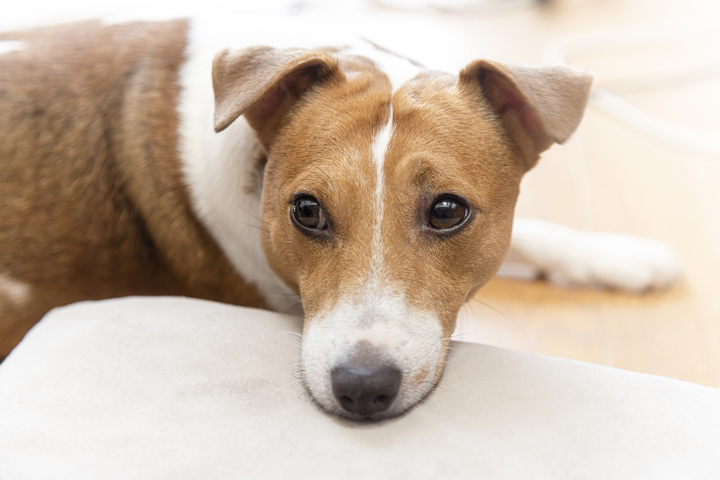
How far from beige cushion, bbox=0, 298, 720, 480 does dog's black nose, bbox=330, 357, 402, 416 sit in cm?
5

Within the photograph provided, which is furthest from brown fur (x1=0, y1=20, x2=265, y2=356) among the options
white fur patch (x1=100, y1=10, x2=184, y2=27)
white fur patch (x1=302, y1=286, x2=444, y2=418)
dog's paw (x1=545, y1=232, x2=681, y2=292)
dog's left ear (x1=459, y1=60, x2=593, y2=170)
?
dog's paw (x1=545, y1=232, x2=681, y2=292)

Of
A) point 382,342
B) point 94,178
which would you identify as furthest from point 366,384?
point 94,178

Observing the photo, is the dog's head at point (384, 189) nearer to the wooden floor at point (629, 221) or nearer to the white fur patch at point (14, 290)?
the wooden floor at point (629, 221)

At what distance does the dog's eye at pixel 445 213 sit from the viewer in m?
1.62

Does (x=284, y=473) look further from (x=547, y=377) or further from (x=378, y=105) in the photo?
(x=378, y=105)

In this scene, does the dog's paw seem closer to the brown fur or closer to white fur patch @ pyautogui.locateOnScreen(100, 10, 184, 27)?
the brown fur

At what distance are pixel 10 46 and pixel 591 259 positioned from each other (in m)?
2.48

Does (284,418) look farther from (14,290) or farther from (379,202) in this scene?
(14,290)

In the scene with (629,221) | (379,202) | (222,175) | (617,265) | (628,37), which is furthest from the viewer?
(628,37)

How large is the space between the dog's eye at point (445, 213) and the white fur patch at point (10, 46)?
5.46 ft

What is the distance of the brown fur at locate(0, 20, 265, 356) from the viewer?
2080 mm

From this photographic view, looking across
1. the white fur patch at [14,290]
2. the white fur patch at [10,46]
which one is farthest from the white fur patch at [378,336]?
the white fur patch at [10,46]

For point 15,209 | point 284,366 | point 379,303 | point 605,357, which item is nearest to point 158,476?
point 284,366

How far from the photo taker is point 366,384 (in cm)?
138
